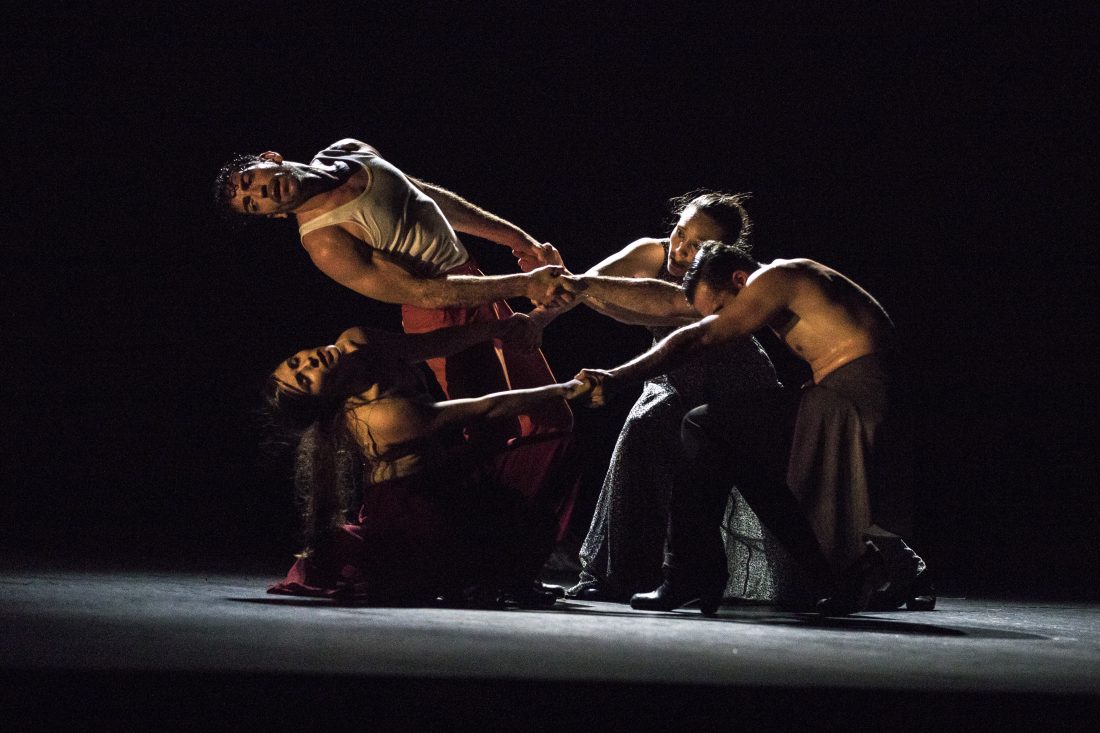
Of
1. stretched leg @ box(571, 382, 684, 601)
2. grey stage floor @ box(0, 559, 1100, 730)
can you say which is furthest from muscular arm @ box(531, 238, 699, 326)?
grey stage floor @ box(0, 559, 1100, 730)

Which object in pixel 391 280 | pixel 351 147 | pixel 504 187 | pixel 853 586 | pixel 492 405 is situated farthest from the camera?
pixel 504 187

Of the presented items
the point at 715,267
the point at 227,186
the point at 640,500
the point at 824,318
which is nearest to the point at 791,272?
the point at 824,318

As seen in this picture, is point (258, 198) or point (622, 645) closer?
point (622, 645)

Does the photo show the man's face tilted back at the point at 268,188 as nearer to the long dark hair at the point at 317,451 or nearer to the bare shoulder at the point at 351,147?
the bare shoulder at the point at 351,147

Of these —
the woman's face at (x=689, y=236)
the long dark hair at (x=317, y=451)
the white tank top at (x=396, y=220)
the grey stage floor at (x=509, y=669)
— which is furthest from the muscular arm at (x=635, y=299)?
the grey stage floor at (x=509, y=669)

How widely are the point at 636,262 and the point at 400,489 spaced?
3.99 feet

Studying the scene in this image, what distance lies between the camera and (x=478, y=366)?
402 centimetres

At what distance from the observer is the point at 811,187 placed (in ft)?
19.1

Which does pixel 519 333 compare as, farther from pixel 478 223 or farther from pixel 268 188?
pixel 268 188

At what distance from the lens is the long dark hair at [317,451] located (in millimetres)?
3641

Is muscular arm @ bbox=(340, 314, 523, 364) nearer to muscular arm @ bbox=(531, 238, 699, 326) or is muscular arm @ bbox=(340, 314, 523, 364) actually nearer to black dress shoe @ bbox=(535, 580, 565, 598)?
muscular arm @ bbox=(531, 238, 699, 326)

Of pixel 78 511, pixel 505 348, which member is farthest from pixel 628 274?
pixel 78 511

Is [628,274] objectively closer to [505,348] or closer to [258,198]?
[505,348]

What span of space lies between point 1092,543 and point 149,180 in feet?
14.7
